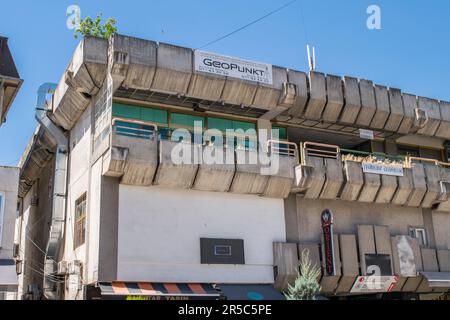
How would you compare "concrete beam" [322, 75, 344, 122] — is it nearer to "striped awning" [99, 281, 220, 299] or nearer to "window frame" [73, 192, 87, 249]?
"striped awning" [99, 281, 220, 299]

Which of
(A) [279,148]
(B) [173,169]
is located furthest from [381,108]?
(B) [173,169]

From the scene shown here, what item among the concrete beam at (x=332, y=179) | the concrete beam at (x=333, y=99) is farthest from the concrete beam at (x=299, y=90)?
the concrete beam at (x=332, y=179)

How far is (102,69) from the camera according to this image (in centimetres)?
2270

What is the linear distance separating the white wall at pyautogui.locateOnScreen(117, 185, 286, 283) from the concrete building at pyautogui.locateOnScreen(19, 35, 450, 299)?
0.05 m

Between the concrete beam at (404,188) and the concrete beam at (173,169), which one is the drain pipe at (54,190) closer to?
the concrete beam at (173,169)

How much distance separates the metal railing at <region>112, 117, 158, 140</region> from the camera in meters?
21.8

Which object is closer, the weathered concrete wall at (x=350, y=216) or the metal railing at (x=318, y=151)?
the metal railing at (x=318, y=151)

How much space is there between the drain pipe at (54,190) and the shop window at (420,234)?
16.9m

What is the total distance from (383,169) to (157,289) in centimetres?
1250

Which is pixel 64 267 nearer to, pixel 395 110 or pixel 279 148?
pixel 279 148

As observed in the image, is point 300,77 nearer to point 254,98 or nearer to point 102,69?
point 254,98

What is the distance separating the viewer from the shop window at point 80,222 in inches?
920

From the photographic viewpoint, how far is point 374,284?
82.2ft

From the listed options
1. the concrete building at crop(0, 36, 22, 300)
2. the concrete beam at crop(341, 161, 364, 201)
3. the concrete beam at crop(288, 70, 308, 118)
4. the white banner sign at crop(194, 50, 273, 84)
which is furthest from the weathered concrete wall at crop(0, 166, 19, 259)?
the concrete beam at crop(341, 161, 364, 201)
